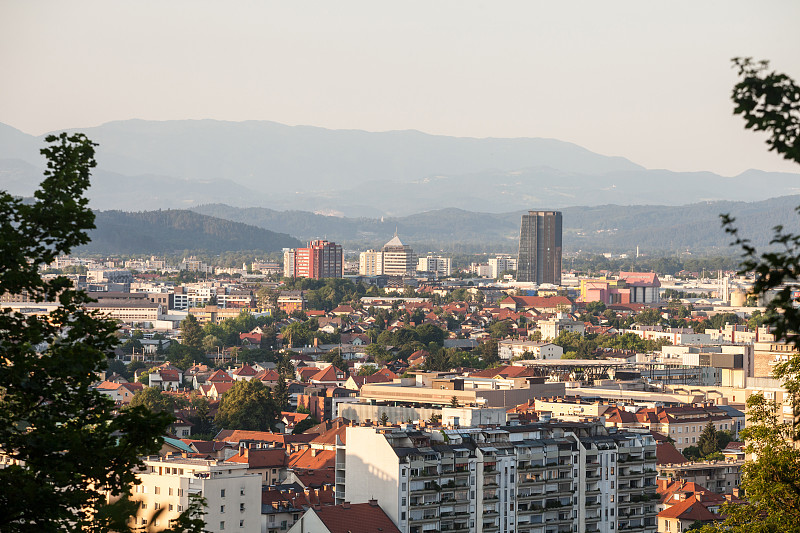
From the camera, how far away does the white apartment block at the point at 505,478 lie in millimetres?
33875

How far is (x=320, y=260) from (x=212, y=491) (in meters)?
157

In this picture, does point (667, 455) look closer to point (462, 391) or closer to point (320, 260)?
point (462, 391)

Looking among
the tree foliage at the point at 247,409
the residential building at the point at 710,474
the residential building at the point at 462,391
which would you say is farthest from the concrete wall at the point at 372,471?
the tree foliage at the point at 247,409

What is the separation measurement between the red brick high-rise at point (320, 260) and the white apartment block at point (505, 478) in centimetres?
15082

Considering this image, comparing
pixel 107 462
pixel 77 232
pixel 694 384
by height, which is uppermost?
pixel 77 232

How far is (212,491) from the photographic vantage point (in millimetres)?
32812

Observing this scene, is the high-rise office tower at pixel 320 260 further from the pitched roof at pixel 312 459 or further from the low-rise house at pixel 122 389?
the pitched roof at pixel 312 459

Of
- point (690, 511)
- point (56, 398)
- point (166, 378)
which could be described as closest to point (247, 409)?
point (166, 378)

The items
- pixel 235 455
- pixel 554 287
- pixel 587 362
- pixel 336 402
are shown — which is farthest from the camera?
pixel 554 287

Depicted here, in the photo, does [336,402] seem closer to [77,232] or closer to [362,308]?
[77,232]

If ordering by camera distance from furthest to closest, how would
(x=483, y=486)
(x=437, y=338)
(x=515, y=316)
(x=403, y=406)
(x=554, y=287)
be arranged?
(x=554, y=287) → (x=515, y=316) → (x=437, y=338) → (x=403, y=406) → (x=483, y=486)

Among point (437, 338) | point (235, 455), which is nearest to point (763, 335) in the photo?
point (437, 338)

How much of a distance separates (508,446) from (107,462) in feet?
87.4

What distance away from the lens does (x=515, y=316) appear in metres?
139
